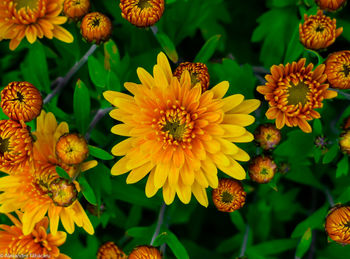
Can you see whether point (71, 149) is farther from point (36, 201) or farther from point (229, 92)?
point (229, 92)

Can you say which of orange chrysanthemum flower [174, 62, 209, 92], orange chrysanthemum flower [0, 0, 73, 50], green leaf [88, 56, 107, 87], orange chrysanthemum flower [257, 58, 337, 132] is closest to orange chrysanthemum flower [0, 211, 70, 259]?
green leaf [88, 56, 107, 87]

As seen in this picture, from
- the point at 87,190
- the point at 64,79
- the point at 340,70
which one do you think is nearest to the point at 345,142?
the point at 340,70

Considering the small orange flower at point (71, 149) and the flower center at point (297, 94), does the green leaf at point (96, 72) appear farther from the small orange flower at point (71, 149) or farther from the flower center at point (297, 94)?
the flower center at point (297, 94)

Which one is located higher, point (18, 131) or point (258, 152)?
point (18, 131)

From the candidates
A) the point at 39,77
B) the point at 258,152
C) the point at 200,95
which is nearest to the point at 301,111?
the point at 258,152

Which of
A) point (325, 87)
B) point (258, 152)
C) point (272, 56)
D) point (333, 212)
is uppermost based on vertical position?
point (325, 87)

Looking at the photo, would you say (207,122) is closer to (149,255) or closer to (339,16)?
(149,255)
